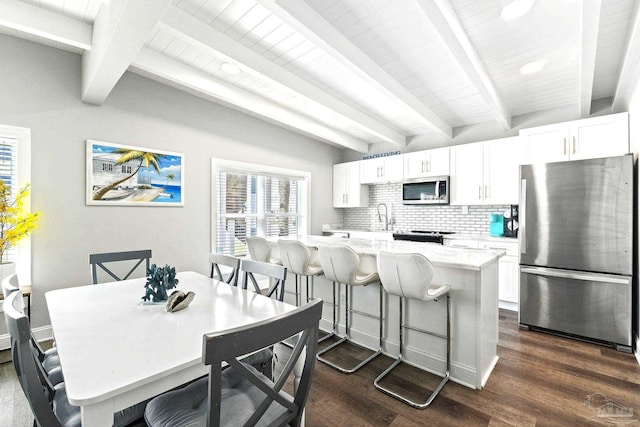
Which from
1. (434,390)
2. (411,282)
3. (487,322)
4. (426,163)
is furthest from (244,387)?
(426,163)

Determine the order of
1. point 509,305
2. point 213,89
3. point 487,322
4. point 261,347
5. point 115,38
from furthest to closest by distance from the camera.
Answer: point 509,305 → point 213,89 → point 487,322 → point 115,38 → point 261,347

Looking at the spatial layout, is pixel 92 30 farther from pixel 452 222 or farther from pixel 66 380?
pixel 452 222

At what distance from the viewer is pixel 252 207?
4688mm

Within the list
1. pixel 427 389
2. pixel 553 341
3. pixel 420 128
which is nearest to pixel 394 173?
pixel 420 128

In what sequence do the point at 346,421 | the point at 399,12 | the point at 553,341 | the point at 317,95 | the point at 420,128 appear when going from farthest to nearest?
the point at 420,128 → the point at 317,95 → the point at 553,341 → the point at 399,12 → the point at 346,421

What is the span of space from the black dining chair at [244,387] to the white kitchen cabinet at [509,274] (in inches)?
137

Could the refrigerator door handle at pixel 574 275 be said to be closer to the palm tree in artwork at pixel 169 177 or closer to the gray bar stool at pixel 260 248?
the gray bar stool at pixel 260 248

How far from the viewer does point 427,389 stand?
216cm

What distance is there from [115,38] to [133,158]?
5.32ft

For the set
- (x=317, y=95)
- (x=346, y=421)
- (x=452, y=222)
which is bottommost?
(x=346, y=421)

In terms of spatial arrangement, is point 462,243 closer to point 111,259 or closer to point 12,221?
point 111,259

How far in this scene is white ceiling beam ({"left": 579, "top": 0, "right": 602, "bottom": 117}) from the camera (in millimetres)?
1748

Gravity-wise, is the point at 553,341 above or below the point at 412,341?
below

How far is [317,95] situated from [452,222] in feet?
9.92
